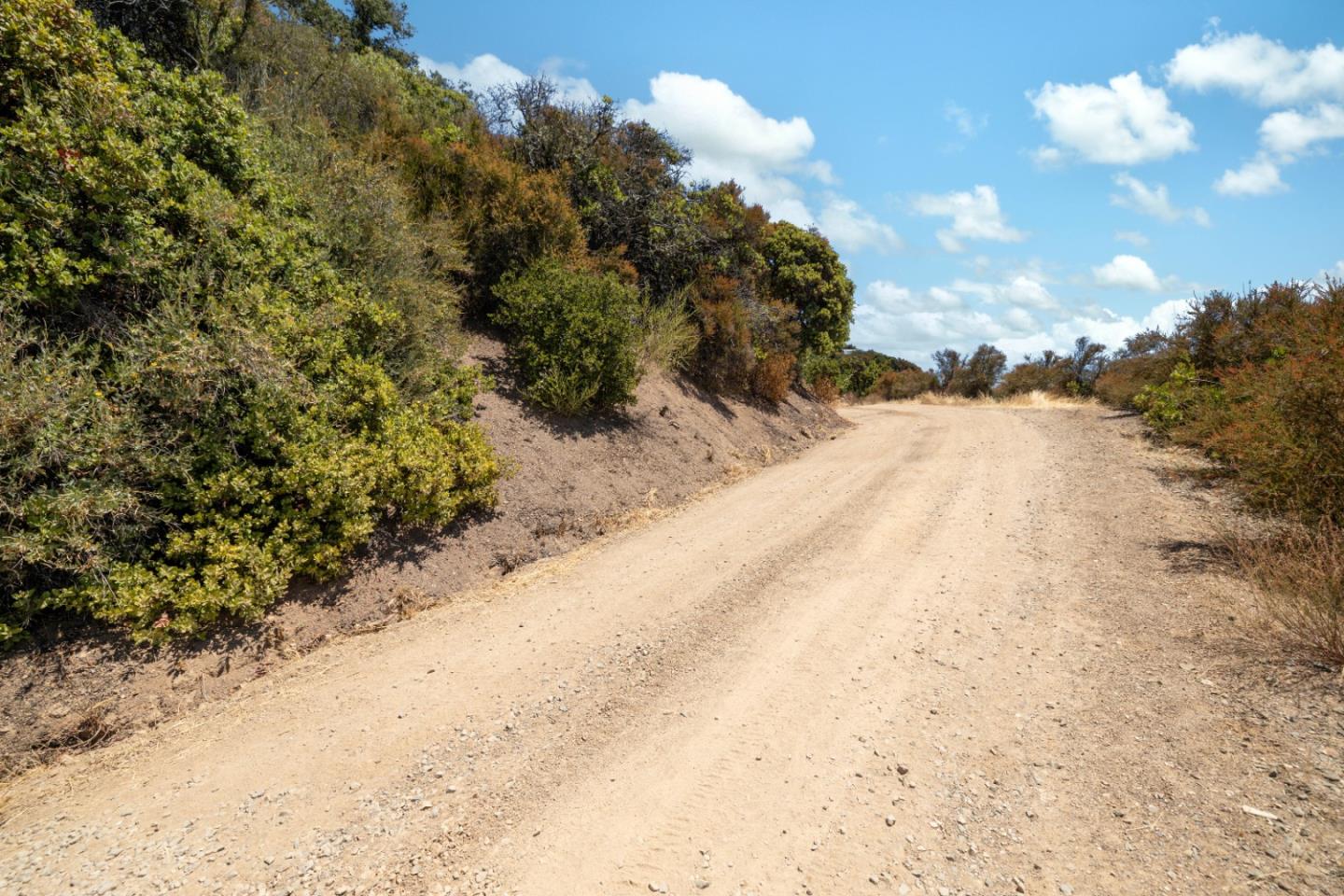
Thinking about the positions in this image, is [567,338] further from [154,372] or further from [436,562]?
[154,372]

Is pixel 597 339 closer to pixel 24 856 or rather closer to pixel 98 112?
pixel 98 112

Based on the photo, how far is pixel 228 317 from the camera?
5.21 m

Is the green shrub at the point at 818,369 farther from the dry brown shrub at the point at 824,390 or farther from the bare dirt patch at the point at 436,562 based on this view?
the bare dirt patch at the point at 436,562

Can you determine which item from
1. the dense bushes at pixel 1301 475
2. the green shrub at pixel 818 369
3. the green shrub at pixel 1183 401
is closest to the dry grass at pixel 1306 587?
the dense bushes at pixel 1301 475

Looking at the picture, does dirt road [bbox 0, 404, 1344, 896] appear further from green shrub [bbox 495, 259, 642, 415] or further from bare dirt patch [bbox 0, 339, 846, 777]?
green shrub [bbox 495, 259, 642, 415]

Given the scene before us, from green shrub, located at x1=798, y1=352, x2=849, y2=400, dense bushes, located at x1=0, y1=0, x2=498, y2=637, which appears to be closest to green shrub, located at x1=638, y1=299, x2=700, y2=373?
green shrub, located at x1=798, y1=352, x2=849, y2=400

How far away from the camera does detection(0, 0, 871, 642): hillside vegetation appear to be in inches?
175

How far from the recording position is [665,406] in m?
12.1

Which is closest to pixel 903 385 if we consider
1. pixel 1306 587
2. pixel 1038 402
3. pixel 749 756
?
pixel 1038 402

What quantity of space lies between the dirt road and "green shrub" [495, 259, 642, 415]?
4.17 metres

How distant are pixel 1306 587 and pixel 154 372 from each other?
9.79 meters

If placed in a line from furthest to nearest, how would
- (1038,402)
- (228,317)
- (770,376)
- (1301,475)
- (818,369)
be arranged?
(1038,402), (818,369), (770,376), (1301,475), (228,317)

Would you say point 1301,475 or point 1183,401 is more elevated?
point 1183,401

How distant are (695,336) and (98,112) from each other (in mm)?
10633
